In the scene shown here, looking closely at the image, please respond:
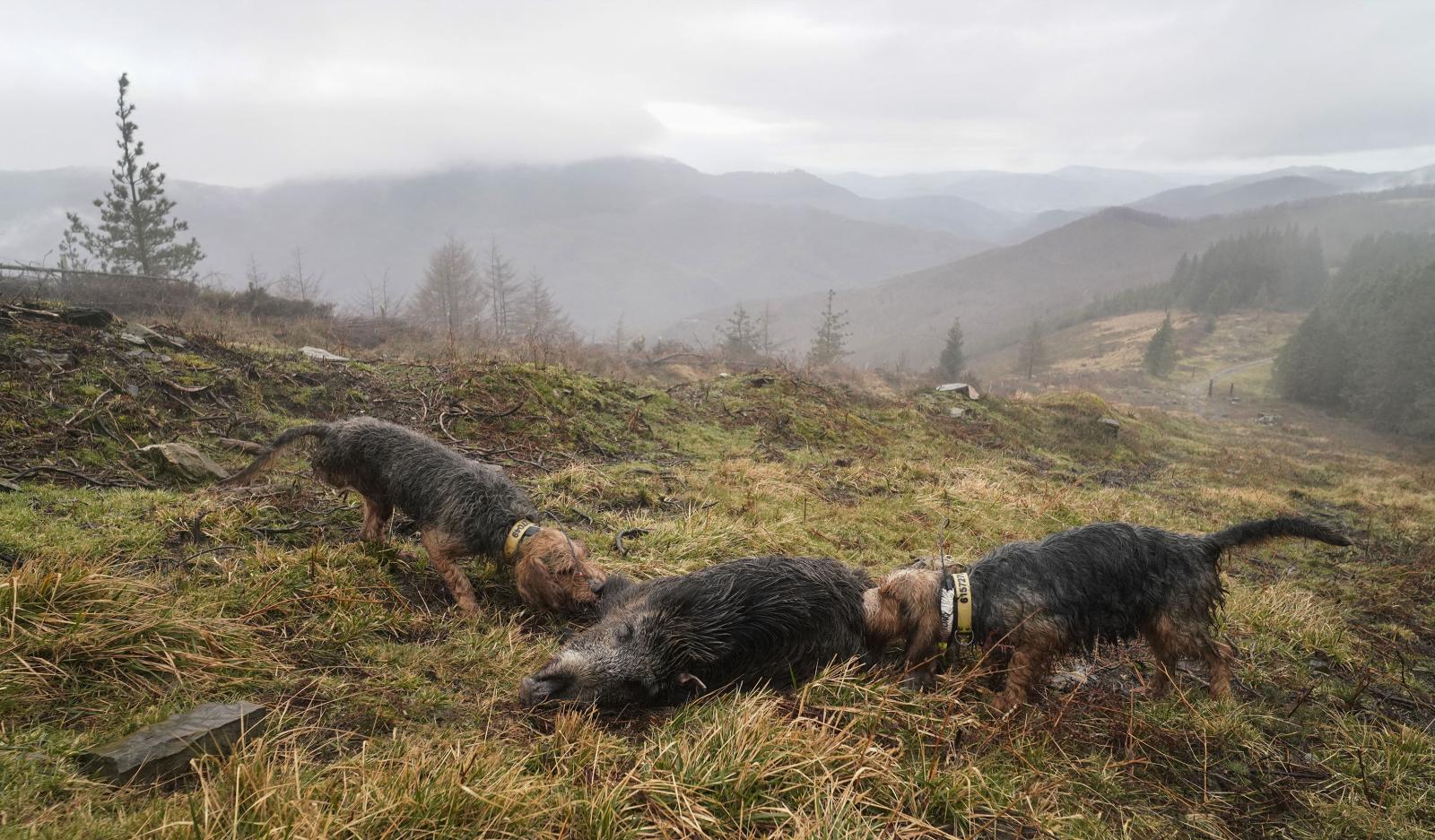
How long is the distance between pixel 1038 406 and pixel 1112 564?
1958 centimetres

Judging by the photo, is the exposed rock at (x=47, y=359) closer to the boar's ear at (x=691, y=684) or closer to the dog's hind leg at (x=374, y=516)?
the dog's hind leg at (x=374, y=516)

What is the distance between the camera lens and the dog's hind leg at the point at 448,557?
4793mm

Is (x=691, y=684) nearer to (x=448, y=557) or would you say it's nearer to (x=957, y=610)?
(x=957, y=610)

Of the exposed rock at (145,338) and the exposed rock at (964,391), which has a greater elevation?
the exposed rock at (145,338)

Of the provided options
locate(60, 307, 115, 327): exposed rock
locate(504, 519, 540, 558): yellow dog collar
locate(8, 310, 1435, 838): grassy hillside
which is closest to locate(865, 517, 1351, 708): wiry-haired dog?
locate(8, 310, 1435, 838): grassy hillside

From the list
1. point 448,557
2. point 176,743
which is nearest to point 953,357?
point 448,557

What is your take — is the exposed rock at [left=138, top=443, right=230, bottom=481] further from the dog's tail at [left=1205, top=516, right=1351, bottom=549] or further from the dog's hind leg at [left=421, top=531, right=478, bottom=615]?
the dog's tail at [left=1205, top=516, right=1351, bottom=549]

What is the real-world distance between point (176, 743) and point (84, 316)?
30.6 ft

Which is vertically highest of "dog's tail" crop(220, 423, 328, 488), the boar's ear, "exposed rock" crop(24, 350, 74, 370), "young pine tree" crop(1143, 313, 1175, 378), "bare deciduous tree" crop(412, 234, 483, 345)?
"bare deciduous tree" crop(412, 234, 483, 345)

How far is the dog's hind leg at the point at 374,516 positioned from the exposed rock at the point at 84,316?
21.7ft

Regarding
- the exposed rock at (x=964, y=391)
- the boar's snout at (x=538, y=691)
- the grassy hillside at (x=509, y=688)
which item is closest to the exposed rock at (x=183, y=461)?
the grassy hillside at (x=509, y=688)

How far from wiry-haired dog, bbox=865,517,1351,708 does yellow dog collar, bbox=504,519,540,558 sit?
2645 millimetres

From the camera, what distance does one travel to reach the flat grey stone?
95.5 inches

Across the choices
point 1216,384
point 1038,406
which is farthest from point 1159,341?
point 1038,406
